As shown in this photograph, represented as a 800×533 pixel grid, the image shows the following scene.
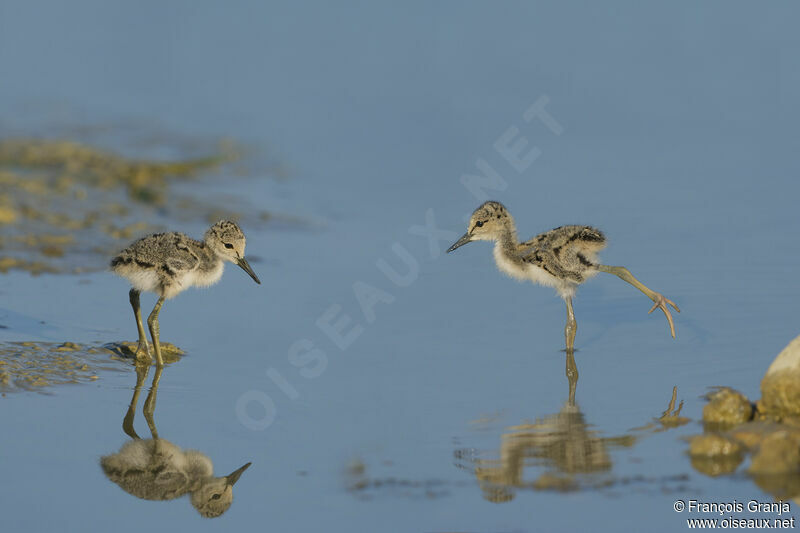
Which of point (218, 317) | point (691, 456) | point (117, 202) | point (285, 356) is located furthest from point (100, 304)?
point (691, 456)

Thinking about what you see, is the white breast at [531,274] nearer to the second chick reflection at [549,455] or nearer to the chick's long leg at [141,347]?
the second chick reflection at [549,455]

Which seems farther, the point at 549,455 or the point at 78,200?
the point at 78,200

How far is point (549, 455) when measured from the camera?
6348 millimetres

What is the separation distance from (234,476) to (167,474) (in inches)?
14.9

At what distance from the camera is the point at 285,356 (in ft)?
26.9

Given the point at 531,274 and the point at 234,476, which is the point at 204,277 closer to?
the point at 531,274

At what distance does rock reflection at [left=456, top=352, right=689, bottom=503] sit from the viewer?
591 centimetres

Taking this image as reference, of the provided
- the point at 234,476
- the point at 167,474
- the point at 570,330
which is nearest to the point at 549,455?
the point at 234,476

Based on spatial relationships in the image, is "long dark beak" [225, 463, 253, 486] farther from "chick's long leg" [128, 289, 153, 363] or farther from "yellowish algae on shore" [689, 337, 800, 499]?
"yellowish algae on shore" [689, 337, 800, 499]

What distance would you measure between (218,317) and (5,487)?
3.28 metres

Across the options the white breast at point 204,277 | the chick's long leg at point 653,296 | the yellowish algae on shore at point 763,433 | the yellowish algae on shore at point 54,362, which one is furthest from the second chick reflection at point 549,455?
the white breast at point 204,277

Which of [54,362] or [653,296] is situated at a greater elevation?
[653,296]

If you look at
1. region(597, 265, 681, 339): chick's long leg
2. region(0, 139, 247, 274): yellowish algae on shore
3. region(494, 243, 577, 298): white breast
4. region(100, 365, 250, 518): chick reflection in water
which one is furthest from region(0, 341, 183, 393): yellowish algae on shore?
region(597, 265, 681, 339): chick's long leg

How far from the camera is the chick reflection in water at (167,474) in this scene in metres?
5.97
